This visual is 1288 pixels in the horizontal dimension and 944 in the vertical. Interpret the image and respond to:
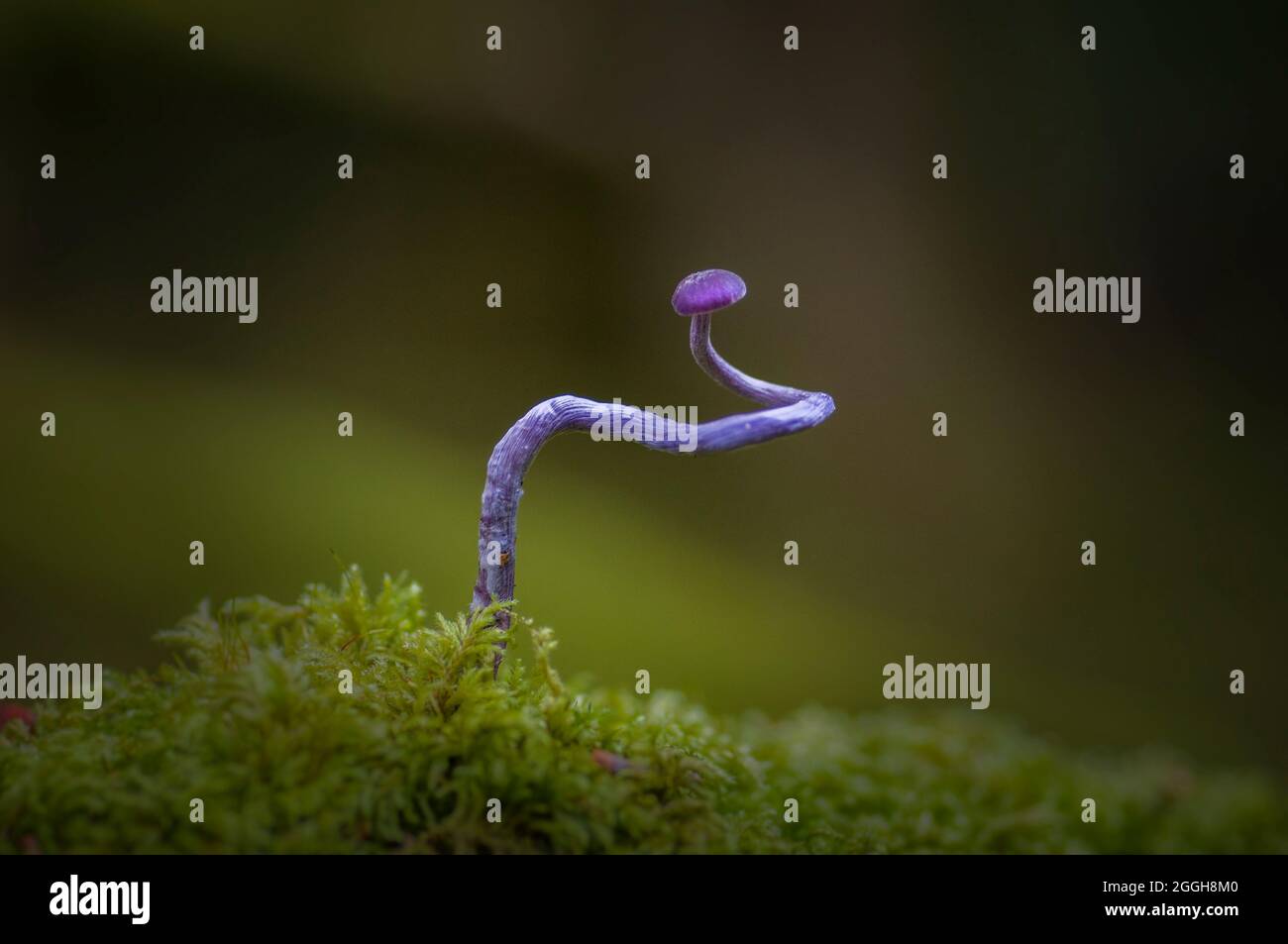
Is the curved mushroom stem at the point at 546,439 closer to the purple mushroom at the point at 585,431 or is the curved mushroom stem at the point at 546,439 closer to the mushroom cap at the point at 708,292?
the purple mushroom at the point at 585,431

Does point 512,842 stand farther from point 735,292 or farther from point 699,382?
point 699,382

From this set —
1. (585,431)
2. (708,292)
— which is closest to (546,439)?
(585,431)

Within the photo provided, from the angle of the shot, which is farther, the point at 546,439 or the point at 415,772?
the point at 546,439

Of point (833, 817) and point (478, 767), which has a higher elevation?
point (478, 767)

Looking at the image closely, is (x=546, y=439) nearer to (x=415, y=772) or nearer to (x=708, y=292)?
(x=708, y=292)

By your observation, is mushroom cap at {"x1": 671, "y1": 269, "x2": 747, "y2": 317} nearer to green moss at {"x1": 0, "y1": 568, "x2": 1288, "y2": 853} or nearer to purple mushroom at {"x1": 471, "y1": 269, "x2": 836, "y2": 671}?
purple mushroom at {"x1": 471, "y1": 269, "x2": 836, "y2": 671}

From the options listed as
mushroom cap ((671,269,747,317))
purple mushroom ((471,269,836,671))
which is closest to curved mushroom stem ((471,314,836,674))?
purple mushroom ((471,269,836,671))

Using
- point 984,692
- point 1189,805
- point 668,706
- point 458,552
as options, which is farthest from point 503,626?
point 984,692
